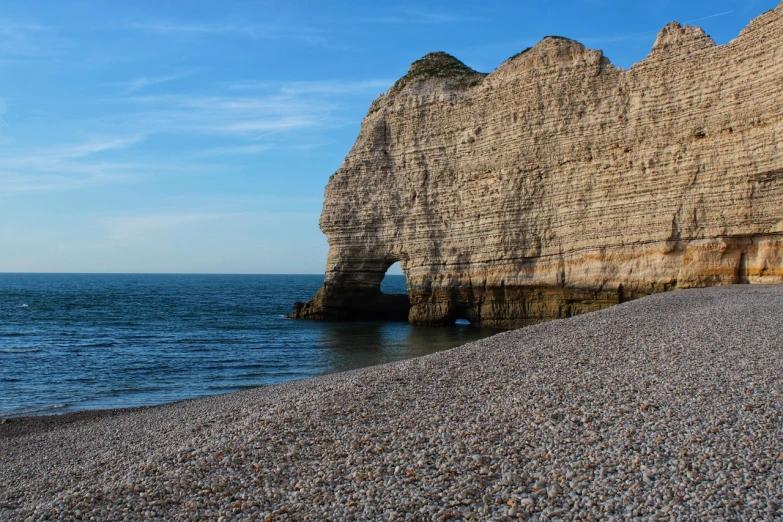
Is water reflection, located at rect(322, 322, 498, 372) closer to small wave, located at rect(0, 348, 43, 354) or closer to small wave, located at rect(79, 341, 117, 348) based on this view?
small wave, located at rect(79, 341, 117, 348)

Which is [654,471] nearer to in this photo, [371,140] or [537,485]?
[537,485]

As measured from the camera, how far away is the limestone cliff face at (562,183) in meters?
19.5

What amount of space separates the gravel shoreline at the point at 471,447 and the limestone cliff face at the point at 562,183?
939 centimetres

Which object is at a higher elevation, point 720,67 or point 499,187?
point 720,67

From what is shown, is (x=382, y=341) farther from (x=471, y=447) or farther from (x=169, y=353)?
(x=471, y=447)

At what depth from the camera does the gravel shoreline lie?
5496 millimetres

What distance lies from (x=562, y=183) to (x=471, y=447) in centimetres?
1872

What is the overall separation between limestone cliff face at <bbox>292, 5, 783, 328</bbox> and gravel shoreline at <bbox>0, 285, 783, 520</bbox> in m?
9.39

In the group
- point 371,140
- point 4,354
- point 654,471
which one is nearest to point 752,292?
point 654,471

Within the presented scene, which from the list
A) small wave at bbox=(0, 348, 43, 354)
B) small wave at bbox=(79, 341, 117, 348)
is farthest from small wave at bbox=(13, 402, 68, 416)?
small wave at bbox=(79, 341, 117, 348)

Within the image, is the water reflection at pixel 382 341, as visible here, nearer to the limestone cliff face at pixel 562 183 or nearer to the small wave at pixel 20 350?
the limestone cliff face at pixel 562 183

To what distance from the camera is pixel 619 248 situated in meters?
22.3

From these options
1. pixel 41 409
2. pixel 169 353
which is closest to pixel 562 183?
pixel 169 353

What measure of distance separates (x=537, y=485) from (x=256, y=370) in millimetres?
13925
